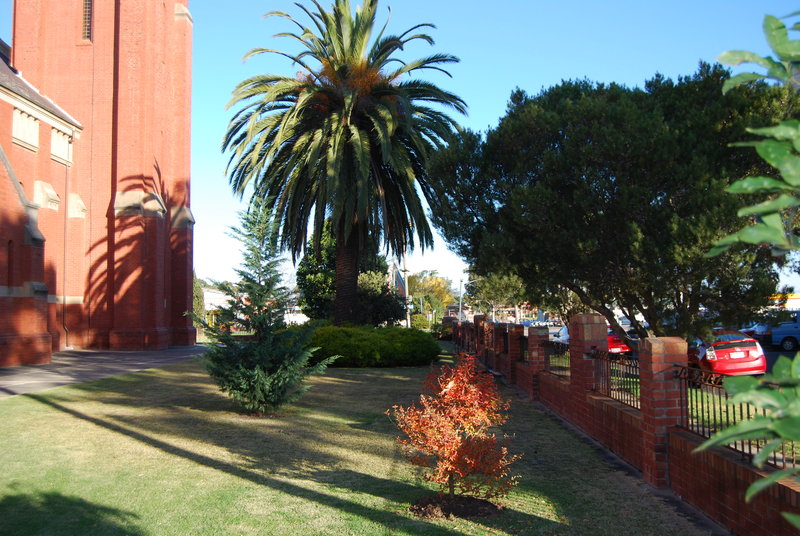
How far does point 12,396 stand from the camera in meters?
13.0

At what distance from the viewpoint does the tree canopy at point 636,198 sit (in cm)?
1080

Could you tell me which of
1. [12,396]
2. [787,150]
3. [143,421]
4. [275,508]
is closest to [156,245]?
[12,396]

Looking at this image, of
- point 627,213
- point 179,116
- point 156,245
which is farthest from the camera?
point 179,116

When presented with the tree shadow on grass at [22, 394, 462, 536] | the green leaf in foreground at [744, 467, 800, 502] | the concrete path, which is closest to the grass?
the tree shadow on grass at [22, 394, 462, 536]

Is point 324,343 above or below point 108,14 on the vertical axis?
below

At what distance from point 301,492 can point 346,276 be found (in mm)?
15248

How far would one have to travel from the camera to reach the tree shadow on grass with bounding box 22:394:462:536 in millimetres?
5309

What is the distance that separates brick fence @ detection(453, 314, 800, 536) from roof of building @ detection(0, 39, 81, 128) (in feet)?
72.1

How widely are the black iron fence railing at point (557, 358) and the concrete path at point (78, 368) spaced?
6963mm

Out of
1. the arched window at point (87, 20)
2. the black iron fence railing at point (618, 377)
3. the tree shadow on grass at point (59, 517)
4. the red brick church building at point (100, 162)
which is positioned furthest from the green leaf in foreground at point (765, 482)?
the arched window at point (87, 20)

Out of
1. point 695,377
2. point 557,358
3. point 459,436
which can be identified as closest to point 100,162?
point 557,358

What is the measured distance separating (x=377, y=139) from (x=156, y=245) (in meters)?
13.2

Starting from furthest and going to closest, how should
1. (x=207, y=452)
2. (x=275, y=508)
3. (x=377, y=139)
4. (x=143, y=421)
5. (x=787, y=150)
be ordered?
1. (x=377, y=139)
2. (x=143, y=421)
3. (x=207, y=452)
4. (x=275, y=508)
5. (x=787, y=150)

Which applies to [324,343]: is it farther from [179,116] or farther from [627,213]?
[179,116]
